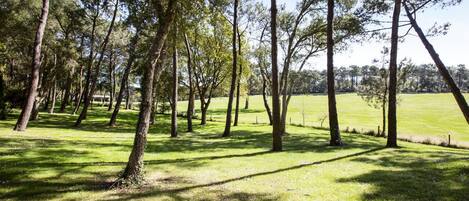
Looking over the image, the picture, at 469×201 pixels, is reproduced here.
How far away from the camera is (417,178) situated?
38.8ft

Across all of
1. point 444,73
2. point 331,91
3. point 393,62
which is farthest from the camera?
point 331,91

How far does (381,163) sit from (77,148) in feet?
46.7

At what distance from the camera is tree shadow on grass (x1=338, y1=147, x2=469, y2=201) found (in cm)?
984

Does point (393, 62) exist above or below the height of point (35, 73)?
above

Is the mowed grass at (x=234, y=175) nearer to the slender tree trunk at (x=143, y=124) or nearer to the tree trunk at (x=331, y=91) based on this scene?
the slender tree trunk at (x=143, y=124)

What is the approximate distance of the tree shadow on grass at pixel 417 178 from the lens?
9.84m

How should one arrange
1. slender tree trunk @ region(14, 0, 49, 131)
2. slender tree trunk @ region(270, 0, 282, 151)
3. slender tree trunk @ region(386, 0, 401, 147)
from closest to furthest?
1. slender tree trunk @ region(270, 0, 282, 151)
2. slender tree trunk @ region(386, 0, 401, 147)
3. slender tree trunk @ region(14, 0, 49, 131)

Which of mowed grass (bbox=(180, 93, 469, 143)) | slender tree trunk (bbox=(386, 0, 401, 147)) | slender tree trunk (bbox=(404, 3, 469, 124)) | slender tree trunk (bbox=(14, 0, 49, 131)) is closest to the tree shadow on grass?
slender tree trunk (bbox=(404, 3, 469, 124))

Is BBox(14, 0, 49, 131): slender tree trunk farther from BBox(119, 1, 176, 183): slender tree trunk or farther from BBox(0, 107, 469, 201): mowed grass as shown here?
BBox(119, 1, 176, 183): slender tree trunk

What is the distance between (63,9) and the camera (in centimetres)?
3828

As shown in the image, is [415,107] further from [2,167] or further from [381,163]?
[2,167]

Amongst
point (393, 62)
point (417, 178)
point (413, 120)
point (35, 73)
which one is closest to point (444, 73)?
point (393, 62)

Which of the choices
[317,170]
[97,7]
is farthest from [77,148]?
[97,7]

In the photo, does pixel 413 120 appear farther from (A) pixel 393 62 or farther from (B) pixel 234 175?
(B) pixel 234 175
